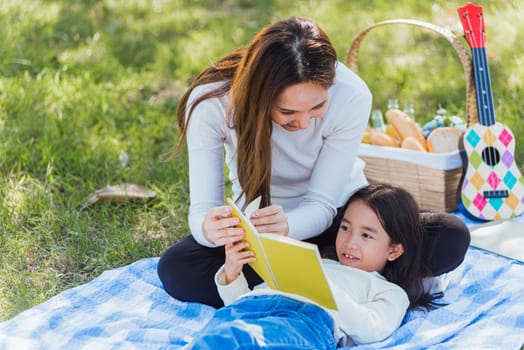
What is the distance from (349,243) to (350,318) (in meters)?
0.33

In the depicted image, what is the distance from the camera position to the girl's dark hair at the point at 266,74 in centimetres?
222

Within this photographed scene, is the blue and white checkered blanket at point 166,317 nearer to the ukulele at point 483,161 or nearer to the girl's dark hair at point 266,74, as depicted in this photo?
the ukulele at point 483,161

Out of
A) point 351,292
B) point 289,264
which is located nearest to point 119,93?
point 351,292

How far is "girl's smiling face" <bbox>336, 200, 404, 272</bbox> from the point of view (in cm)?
250

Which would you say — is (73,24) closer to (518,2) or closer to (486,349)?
(518,2)

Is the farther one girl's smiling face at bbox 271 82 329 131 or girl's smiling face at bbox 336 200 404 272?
girl's smiling face at bbox 336 200 404 272

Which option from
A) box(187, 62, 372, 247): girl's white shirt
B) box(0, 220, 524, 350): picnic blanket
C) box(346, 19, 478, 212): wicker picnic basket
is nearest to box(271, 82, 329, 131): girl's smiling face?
box(187, 62, 372, 247): girl's white shirt

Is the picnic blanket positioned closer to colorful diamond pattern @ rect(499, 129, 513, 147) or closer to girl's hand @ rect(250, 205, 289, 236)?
girl's hand @ rect(250, 205, 289, 236)

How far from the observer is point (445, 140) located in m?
3.38

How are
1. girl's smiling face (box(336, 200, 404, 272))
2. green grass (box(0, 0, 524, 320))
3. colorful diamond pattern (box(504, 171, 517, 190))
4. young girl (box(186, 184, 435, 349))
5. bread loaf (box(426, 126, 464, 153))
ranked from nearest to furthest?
young girl (box(186, 184, 435, 349))
girl's smiling face (box(336, 200, 404, 272))
green grass (box(0, 0, 524, 320))
colorful diamond pattern (box(504, 171, 517, 190))
bread loaf (box(426, 126, 464, 153))

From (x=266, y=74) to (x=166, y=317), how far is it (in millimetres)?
908

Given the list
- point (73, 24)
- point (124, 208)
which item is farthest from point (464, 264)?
point (73, 24)

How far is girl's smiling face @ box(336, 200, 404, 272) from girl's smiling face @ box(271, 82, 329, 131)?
1.27 ft

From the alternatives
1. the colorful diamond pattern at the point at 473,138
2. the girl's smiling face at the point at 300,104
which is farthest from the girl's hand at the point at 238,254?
the colorful diamond pattern at the point at 473,138
